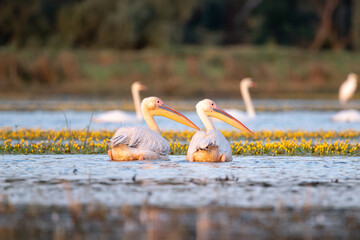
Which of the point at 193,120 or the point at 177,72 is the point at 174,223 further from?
the point at 177,72

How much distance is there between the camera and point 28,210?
7043mm

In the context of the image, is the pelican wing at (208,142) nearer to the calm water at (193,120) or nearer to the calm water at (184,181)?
the calm water at (184,181)

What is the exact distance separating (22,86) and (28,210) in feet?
91.4

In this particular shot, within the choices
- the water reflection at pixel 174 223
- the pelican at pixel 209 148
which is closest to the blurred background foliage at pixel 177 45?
the pelican at pixel 209 148

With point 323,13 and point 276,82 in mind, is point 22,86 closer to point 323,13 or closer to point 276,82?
point 276,82

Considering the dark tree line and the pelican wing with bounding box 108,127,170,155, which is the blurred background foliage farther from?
the pelican wing with bounding box 108,127,170,155

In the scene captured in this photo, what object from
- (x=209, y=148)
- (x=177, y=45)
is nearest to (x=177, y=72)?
(x=177, y=45)

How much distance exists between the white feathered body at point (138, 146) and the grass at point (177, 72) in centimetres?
2257

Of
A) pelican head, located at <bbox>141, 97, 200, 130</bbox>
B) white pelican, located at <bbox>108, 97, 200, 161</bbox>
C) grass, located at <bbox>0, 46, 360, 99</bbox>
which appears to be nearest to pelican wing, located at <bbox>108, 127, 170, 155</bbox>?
white pelican, located at <bbox>108, 97, 200, 161</bbox>

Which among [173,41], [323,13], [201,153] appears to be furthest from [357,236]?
[323,13]

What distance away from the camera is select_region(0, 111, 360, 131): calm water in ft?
61.1

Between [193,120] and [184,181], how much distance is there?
487 inches

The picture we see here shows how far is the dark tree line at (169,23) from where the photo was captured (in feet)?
140

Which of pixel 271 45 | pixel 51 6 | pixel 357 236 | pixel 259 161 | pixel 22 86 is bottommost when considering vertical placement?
pixel 357 236
